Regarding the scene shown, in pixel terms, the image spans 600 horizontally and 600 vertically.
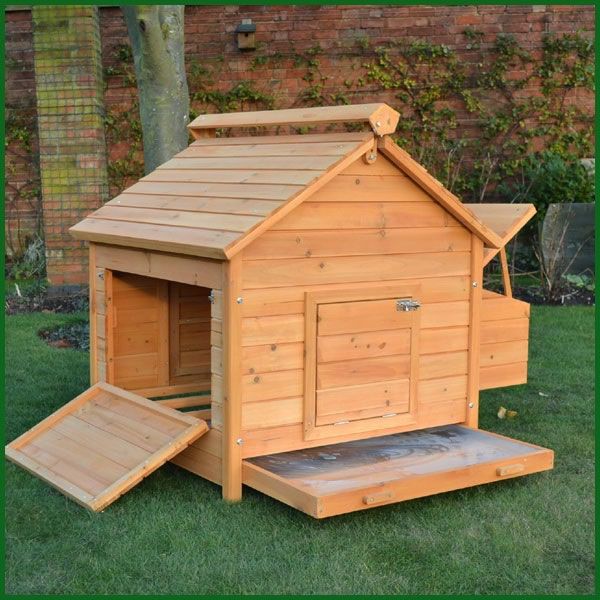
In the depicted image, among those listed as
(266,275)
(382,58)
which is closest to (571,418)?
(266,275)

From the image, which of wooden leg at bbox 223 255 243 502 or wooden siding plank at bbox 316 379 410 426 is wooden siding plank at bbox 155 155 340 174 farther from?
wooden siding plank at bbox 316 379 410 426

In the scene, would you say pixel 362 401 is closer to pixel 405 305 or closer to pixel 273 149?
pixel 405 305

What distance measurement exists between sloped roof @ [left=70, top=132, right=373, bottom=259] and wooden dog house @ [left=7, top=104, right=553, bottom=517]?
1 centimetres

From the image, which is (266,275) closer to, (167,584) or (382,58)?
(167,584)

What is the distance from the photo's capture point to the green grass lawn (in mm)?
3604

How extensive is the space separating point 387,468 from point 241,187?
4.80 feet

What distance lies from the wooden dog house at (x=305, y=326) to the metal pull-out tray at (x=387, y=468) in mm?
10

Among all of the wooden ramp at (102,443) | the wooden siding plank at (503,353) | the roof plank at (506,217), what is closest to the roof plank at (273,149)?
the roof plank at (506,217)

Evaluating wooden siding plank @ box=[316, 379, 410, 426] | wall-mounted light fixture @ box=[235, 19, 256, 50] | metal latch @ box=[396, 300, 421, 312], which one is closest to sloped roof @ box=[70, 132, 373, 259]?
metal latch @ box=[396, 300, 421, 312]

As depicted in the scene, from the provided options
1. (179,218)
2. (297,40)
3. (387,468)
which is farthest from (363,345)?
(297,40)

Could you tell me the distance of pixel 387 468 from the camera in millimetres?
4430

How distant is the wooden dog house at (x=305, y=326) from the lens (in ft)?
14.4

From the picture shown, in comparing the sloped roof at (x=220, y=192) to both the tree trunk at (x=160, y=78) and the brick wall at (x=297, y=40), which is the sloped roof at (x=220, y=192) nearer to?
the tree trunk at (x=160, y=78)

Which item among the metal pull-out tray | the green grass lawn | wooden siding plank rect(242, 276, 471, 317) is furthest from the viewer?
wooden siding plank rect(242, 276, 471, 317)
